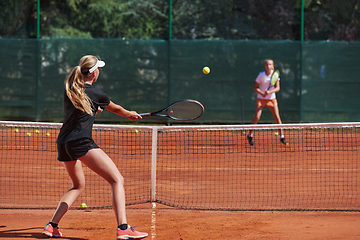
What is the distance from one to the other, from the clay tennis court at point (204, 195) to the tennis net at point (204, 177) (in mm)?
12

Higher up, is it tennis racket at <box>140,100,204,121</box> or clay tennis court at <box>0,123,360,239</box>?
tennis racket at <box>140,100,204,121</box>

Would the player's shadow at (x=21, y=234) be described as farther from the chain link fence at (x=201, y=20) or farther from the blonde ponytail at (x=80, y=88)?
the chain link fence at (x=201, y=20)

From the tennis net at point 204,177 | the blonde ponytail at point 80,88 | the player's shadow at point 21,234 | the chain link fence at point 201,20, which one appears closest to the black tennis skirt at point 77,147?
the blonde ponytail at point 80,88

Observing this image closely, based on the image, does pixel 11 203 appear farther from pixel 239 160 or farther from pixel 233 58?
pixel 233 58

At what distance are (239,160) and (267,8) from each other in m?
6.57

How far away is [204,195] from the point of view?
215 inches

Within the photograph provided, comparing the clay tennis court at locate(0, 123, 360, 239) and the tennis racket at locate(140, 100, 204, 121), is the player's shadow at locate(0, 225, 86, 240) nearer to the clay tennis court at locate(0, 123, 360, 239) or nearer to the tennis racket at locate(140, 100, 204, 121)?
the clay tennis court at locate(0, 123, 360, 239)

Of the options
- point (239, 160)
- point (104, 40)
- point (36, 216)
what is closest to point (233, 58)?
point (104, 40)

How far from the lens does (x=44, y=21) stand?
1291cm

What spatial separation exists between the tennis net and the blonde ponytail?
139 cm

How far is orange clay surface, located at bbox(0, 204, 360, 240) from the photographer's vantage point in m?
3.98

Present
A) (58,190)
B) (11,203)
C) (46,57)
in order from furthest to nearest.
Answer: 1. (46,57)
2. (58,190)
3. (11,203)

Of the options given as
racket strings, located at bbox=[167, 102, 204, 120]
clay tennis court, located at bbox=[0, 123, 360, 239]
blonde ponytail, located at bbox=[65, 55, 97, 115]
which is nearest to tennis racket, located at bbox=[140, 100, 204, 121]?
racket strings, located at bbox=[167, 102, 204, 120]

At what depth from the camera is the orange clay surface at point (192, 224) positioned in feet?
13.1
